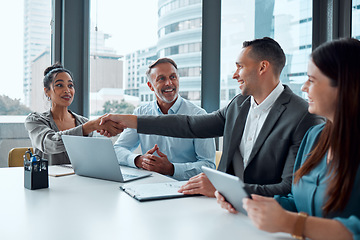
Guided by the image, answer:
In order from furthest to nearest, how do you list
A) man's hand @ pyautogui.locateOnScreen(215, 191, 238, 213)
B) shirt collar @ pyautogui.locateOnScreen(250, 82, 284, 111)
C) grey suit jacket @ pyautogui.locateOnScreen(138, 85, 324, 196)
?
shirt collar @ pyautogui.locateOnScreen(250, 82, 284, 111) → grey suit jacket @ pyautogui.locateOnScreen(138, 85, 324, 196) → man's hand @ pyautogui.locateOnScreen(215, 191, 238, 213)

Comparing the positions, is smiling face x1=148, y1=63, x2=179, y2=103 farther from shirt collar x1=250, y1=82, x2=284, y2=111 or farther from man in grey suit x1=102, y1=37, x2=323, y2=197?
shirt collar x1=250, y1=82, x2=284, y2=111

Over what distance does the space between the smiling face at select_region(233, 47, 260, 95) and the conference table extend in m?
0.81

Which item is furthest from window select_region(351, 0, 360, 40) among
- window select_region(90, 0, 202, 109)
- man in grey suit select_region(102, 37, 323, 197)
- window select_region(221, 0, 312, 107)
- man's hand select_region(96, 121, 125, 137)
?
man's hand select_region(96, 121, 125, 137)

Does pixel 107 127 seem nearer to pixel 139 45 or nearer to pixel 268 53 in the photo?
pixel 268 53

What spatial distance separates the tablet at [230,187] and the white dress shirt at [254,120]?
26.5 inches

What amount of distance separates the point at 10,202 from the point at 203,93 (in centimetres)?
272

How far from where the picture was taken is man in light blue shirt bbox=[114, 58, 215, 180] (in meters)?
2.34

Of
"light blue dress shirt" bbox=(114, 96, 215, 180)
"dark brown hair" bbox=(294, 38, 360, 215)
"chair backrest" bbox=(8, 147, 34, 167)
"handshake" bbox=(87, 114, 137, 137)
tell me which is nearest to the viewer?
"dark brown hair" bbox=(294, 38, 360, 215)

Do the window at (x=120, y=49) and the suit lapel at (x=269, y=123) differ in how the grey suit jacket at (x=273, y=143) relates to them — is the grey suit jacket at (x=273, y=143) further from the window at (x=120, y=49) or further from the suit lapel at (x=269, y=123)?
the window at (x=120, y=49)

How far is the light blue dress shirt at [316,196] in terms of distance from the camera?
3.44ft

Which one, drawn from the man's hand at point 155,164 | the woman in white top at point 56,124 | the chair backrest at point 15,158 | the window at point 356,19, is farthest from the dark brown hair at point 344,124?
the window at point 356,19

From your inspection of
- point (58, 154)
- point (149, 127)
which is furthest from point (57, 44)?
point (149, 127)

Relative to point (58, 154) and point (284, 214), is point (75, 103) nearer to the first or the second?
point (58, 154)

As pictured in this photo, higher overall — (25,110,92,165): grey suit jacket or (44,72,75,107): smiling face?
(44,72,75,107): smiling face
